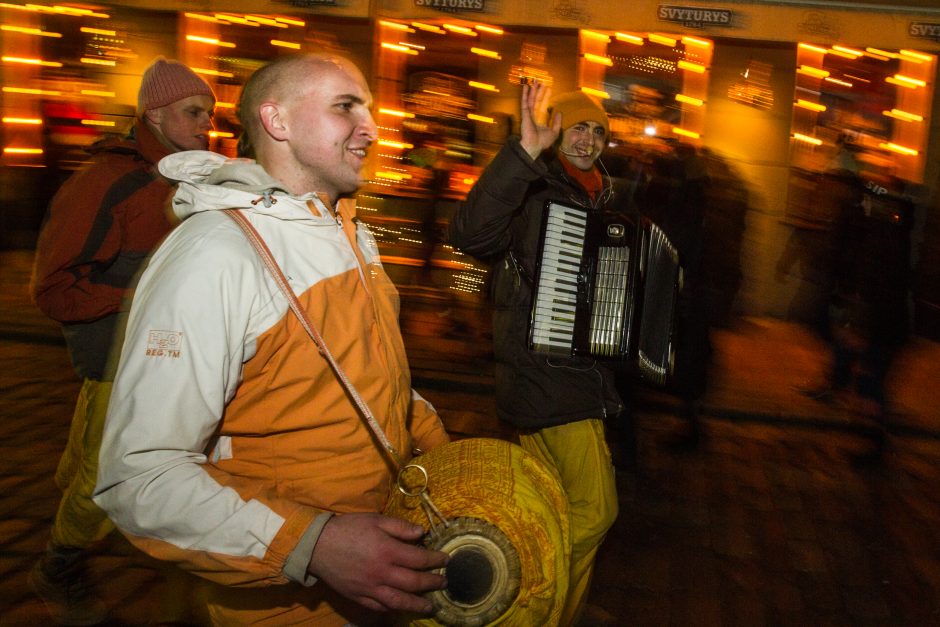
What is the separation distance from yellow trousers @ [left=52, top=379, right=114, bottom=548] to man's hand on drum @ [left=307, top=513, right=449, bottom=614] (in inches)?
72.5

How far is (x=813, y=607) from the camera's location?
3.83 m

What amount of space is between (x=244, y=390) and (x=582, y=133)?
7.56 feet

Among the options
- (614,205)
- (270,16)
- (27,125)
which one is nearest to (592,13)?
(270,16)

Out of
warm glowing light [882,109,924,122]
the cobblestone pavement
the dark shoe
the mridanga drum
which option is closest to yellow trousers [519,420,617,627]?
the cobblestone pavement

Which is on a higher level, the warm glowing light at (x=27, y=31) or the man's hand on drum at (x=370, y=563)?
the warm glowing light at (x=27, y=31)

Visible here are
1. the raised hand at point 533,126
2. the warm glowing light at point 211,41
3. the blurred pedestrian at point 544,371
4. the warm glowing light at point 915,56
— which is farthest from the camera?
the warm glowing light at point 211,41

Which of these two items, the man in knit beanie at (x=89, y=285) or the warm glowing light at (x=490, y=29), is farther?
the warm glowing light at (x=490, y=29)

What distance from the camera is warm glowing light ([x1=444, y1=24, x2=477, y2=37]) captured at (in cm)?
995

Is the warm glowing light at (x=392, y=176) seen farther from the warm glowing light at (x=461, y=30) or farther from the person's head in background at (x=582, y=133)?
the person's head in background at (x=582, y=133)

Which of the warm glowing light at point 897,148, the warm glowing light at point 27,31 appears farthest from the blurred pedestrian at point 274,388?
the warm glowing light at point 27,31

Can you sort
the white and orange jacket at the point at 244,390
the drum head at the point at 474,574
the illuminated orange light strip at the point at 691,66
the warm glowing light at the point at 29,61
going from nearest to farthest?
the white and orange jacket at the point at 244,390
the drum head at the point at 474,574
the illuminated orange light strip at the point at 691,66
the warm glowing light at the point at 29,61

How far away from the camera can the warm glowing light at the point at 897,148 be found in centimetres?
975

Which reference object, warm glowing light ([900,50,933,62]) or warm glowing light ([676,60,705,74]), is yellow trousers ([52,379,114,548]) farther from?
warm glowing light ([900,50,933,62])

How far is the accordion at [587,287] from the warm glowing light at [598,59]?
726cm
